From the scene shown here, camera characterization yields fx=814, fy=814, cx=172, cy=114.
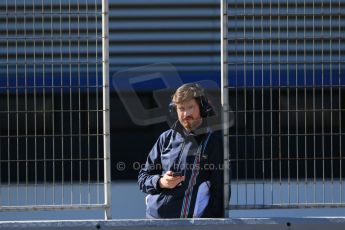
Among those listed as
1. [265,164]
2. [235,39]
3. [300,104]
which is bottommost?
[265,164]

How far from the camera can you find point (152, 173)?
18.0 ft

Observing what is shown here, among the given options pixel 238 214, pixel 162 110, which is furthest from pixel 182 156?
pixel 162 110

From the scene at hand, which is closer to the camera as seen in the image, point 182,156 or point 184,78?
point 182,156

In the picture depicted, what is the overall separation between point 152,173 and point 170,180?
259 mm

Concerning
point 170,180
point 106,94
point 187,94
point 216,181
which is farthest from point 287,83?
point 106,94

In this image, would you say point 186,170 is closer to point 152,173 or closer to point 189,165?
point 189,165

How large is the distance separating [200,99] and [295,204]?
0.96 m

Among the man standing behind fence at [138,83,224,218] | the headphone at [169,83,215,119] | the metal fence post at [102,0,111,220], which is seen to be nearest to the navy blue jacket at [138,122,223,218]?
the man standing behind fence at [138,83,224,218]

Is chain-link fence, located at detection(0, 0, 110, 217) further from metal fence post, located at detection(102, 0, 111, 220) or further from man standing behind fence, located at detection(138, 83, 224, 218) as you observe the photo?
man standing behind fence, located at detection(138, 83, 224, 218)

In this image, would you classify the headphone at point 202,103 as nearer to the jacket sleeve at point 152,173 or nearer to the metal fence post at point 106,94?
the jacket sleeve at point 152,173

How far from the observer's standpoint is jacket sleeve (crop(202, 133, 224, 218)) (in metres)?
5.41

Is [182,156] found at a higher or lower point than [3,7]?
lower

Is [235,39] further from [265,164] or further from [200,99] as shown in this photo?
[265,164]

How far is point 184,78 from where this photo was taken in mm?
8836
